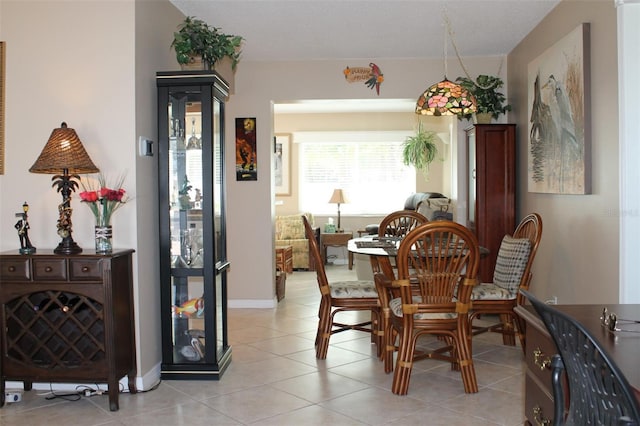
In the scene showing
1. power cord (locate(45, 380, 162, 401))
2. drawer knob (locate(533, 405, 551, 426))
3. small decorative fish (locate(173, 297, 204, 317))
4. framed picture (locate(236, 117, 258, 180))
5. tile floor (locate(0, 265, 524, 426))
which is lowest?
tile floor (locate(0, 265, 524, 426))

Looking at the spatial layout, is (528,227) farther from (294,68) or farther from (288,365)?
(294,68)

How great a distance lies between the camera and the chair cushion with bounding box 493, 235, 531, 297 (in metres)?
4.21

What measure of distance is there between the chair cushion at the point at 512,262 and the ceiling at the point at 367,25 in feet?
5.80

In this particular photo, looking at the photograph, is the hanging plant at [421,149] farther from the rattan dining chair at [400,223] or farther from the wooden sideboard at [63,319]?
the wooden sideboard at [63,319]

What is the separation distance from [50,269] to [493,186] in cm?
392

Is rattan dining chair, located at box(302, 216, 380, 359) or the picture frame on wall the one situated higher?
the picture frame on wall

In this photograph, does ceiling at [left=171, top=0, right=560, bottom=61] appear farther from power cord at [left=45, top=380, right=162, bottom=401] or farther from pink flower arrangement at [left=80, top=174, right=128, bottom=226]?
power cord at [left=45, top=380, right=162, bottom=401]

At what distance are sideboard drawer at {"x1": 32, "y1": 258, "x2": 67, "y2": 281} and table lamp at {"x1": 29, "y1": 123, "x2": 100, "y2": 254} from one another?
9 centimetres

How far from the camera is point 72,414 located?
334cm

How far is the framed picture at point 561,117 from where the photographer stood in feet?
12.9

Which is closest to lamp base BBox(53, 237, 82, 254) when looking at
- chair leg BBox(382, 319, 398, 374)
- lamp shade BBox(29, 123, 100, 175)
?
lamp shade BBox(29, 123, 100, 175)

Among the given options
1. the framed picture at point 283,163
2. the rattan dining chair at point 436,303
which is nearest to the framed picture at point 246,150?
the rattan dining chair at point 436,303

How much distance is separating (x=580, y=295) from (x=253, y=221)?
338cm

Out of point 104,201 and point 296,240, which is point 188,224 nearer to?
point 104,201
